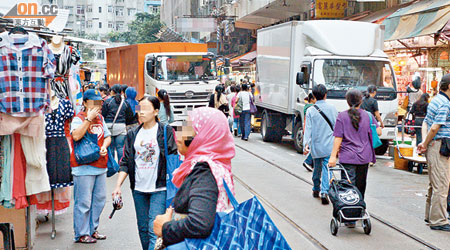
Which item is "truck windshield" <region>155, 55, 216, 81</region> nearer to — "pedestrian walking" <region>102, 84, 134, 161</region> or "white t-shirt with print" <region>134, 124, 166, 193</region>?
"pedestrian walking" <region>102, 84, 134, 161</region>

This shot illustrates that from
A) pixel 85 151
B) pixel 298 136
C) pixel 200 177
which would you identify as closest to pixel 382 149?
pixel 298 136

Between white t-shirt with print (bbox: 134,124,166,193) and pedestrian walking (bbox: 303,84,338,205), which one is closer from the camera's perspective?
white t-shirt with print (bbox: 134,124,166,193)

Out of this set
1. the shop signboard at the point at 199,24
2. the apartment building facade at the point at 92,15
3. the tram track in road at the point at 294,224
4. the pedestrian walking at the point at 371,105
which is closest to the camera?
the tram track in road at the point at 294,224

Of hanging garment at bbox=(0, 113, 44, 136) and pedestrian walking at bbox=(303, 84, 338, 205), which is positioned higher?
hanging garment at bbox=(0, 113, 44, 136)

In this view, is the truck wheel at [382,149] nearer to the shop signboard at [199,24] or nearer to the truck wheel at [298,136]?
the truck wheel at [298,136]

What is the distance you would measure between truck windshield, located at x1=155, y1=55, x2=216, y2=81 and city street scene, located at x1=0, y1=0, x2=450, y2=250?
0.15 ft

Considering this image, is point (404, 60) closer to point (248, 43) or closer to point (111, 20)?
point (248, 43)

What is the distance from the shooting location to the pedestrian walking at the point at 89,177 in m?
6.43


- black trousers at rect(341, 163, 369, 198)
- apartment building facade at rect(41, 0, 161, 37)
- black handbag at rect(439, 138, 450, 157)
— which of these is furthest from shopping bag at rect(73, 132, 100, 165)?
apartment building facade at rect(41, 0, 161, 37)

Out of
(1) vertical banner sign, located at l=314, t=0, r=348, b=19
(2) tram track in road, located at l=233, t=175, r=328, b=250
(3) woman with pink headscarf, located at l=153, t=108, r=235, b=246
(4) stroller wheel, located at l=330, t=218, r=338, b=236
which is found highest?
(1) vertical banner sign, located at l=314, t=0, r=348, b=19

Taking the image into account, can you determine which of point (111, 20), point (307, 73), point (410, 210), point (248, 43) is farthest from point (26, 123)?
point (111, 20)

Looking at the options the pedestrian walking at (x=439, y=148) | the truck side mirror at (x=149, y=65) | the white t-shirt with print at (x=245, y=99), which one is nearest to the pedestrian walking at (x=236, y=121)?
the white t-shirt with print at (x=245, y=99)

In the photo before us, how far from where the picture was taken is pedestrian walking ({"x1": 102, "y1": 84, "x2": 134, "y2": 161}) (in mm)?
10492

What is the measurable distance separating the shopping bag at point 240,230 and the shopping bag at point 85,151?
364 cm
